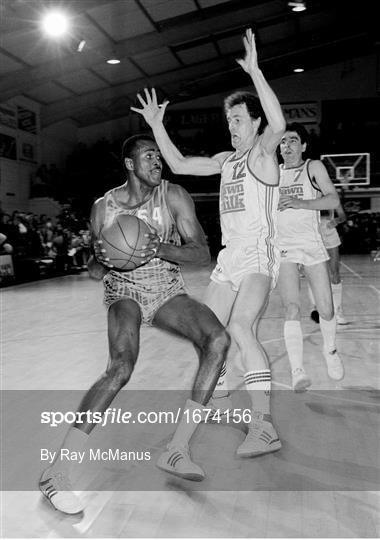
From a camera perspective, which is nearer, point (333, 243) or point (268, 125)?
point (268, 125)

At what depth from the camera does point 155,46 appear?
60.4 ft

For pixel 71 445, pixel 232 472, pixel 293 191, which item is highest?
pixel 293 191

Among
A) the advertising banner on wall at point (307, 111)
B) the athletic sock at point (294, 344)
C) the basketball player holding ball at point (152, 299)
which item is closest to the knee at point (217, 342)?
the basketball player holding ball at point (152, 299)

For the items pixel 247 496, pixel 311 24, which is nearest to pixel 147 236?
pixel 247 496

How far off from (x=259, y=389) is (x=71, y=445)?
1007 mm

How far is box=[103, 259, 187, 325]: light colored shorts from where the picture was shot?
290 cm

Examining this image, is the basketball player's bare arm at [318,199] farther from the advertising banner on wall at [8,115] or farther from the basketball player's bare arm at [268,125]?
the advertising banner on wall at [8,115]

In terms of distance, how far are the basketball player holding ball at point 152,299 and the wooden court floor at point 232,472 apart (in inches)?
5.9

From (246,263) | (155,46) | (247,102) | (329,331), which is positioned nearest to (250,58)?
(247,102)

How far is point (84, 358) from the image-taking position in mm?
Result: 5484

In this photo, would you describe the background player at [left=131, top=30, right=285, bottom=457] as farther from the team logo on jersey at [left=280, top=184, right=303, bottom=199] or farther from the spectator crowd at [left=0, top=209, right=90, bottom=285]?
the spectator crowd at [left=0, top=209, right=90, bottom=285]

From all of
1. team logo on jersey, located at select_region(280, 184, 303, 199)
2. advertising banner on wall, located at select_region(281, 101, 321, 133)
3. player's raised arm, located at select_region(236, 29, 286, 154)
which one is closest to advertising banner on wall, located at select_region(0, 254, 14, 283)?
team logo on jersey, located at select_region(280, 184, 303, 199)

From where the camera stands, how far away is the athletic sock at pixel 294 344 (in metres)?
4.05

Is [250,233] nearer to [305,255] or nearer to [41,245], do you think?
[305,255]
